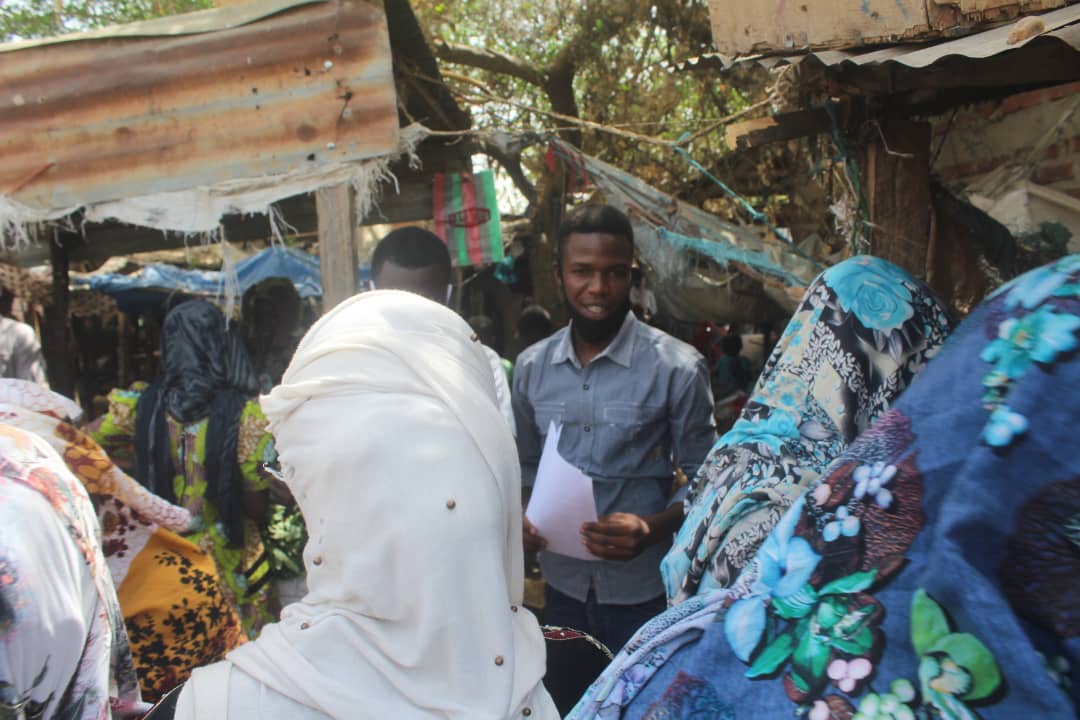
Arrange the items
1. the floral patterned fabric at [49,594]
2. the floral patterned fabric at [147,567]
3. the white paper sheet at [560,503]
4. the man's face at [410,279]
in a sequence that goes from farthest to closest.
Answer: the man's face at [410,279] < the white paper sheet at [560,503] < the floral patterned fabric at [147,567] < the floral patterned fabric at [49,594]

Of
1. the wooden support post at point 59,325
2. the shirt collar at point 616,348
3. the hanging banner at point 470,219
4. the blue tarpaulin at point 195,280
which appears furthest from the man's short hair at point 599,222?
the blue tarpaulin at point 195,280

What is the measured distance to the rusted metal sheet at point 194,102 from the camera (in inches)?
165

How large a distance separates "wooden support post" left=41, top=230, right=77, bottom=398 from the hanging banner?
3565 millimetres

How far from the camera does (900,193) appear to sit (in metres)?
2.36

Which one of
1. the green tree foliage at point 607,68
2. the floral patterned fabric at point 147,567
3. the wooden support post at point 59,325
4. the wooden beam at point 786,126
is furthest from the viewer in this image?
the green tree foliage at point 607,68

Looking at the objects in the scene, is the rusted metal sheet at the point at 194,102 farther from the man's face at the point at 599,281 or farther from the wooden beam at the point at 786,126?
the wooden beam at the point at 786,126

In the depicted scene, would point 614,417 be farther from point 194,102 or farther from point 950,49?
point 194,102

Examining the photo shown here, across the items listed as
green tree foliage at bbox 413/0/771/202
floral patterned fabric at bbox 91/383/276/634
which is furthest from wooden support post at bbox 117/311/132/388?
floral patterned fabric at bbox 91/383/276/634

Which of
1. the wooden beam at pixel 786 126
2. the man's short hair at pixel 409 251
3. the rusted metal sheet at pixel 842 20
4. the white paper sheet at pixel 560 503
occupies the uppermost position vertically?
the rusted metal sheet at pixel 842 20

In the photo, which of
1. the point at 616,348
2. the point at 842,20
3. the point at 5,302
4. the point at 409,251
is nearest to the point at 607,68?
the point at 409,251

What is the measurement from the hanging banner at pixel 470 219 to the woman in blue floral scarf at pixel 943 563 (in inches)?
186

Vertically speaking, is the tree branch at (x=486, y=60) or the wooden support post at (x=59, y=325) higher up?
the tree branch at (x=486, y=60)

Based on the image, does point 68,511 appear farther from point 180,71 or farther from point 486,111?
point 486,111

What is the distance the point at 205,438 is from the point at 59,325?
193 inches
